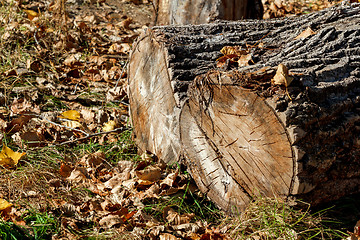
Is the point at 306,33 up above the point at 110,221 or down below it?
above

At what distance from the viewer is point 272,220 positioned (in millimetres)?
2297

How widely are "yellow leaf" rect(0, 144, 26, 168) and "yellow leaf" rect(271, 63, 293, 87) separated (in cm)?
184

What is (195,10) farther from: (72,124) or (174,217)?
(174,217)

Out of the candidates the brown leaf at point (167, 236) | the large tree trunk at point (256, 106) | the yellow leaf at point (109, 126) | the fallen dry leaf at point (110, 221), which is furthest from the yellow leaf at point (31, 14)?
the brown leaf at point (167, 236)

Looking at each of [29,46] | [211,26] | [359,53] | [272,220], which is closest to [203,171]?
[272,220]

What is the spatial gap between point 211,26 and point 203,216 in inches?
53.4

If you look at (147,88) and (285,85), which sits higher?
(285,85)

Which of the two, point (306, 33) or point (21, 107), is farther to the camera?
point (21, 107)

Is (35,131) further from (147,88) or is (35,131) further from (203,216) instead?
(203,216)

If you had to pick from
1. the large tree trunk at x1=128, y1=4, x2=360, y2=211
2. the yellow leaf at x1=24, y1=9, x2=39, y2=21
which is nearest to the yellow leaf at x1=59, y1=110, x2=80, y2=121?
the large tree trunk at x1=128, y1=4, x2=360, y2=211

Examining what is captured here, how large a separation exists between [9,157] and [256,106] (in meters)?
1.77

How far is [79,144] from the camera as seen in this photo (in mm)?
3336

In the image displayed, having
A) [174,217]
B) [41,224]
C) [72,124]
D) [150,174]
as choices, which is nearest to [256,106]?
[174,217]

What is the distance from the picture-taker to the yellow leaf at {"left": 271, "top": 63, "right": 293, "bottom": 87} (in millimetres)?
2061
